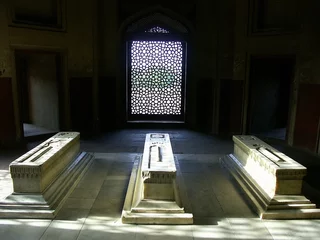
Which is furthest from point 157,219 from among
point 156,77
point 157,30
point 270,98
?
point 270,98

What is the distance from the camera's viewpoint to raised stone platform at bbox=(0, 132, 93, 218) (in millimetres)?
3132

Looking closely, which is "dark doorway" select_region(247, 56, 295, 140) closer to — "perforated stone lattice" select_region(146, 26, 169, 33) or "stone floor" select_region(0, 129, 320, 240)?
"perforated stone lattice" select_region(146, 26, 169, 33)

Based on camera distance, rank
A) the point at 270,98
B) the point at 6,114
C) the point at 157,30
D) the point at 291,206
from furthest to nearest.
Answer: the point at 270,98
the point at 157,30
the point at 6,114
the point at 291,206

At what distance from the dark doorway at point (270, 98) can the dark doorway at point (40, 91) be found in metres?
4.38

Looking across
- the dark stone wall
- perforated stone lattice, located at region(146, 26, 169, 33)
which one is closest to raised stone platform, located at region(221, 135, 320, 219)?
the dark stone wall

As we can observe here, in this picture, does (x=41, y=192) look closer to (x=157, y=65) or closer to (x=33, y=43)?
(x=33, y=43)

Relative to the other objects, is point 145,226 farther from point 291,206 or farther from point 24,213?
point 291,206

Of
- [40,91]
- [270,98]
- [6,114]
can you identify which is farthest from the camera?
[270,98]

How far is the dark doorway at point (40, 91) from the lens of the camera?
6574 mm

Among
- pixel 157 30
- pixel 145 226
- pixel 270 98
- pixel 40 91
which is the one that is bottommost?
pixel 145 226

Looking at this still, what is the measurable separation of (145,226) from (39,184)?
3.93ft

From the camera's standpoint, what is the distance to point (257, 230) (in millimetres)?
2949

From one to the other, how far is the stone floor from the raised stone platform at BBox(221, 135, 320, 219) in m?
0.10

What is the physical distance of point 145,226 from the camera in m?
2.99
